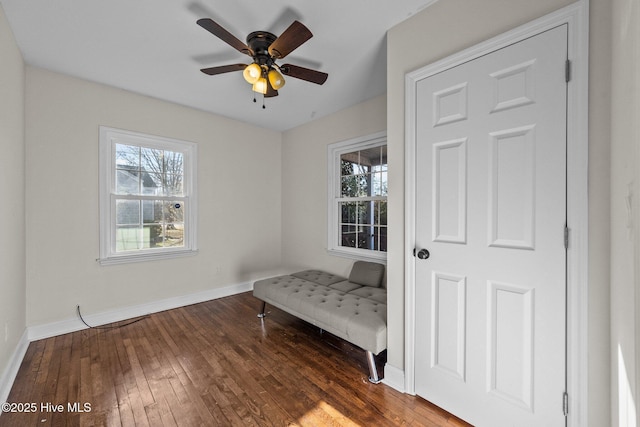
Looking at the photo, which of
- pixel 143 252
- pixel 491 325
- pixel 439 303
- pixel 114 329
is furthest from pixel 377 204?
pixel 114 329

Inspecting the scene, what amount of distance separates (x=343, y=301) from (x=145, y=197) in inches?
106

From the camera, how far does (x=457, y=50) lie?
1.66 meters

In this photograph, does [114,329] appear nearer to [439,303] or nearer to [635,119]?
[439,303]

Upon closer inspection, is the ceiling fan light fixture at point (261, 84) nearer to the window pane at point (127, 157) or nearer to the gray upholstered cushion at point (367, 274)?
the window pane at point (127, 157)

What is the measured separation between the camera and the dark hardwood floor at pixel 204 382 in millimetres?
1670

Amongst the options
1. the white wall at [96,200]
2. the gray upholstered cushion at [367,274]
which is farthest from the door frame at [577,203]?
the white wall at [96,200]

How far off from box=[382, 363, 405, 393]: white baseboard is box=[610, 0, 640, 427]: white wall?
3.48 ft

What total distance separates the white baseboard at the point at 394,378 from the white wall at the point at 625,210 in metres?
1.06

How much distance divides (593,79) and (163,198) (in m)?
3.97

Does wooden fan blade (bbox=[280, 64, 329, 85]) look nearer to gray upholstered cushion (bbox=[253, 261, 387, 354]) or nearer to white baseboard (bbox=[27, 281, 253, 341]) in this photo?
gray upholstered cushion (bbox=[253, 261, 387, 354])

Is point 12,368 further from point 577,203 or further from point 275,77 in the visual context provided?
point 577,203

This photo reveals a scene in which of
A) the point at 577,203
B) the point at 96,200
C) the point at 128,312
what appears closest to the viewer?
the point at 577,203

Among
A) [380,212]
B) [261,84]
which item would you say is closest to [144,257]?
[261,84]

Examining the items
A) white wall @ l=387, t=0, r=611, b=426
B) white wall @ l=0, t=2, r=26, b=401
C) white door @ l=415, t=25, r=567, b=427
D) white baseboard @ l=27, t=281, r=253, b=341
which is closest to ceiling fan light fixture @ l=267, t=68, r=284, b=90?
white wall @ l=387, t=0, r=611, b=426
